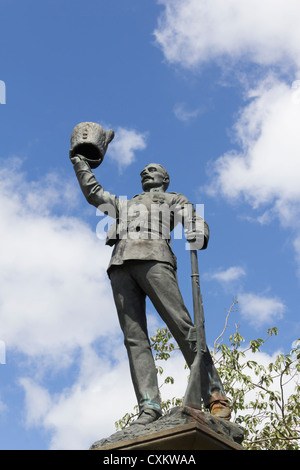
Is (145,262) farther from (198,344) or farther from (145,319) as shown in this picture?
(198,344)

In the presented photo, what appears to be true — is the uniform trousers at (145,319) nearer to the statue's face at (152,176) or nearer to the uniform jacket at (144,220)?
the uniform jacket at (144,220)

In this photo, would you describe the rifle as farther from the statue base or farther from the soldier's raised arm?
the soldier's raised arm

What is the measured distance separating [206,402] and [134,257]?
4.52 ft

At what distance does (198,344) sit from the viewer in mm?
5379

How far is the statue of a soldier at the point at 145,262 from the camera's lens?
5.54 meters

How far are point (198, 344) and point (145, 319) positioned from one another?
28.5 inches

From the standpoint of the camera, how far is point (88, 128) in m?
6.44
